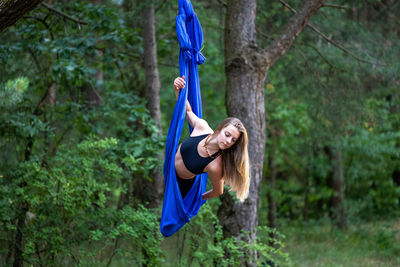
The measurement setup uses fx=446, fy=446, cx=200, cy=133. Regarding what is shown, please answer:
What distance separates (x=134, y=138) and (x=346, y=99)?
3299 millimetres

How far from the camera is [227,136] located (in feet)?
9.87

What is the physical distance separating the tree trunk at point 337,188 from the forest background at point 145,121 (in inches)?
22.1

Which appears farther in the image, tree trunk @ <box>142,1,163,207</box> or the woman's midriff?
tree trunk @ <box>142,1,163,207</box>

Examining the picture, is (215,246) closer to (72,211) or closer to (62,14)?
(72,211)

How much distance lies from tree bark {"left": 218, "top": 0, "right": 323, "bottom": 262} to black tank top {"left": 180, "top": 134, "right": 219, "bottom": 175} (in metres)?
1.81

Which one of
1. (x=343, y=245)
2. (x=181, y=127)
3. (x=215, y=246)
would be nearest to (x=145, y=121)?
(x=215, y=246)

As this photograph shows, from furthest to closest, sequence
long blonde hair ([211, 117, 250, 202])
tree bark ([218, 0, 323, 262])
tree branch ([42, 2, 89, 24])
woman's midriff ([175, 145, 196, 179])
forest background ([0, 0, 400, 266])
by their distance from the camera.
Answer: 1. tree branch ([42, 2, 89, 24])
2. tree bark ([218, 0, 323, 262])
3. forest background ([0, 0, 400, 266])
4. woman's midriff ([175, 145, 196, 179])
5. long blonde hair ([211, 117, 250, 202])

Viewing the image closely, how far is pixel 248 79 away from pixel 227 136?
2.04 metres

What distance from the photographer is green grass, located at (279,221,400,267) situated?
291 inches

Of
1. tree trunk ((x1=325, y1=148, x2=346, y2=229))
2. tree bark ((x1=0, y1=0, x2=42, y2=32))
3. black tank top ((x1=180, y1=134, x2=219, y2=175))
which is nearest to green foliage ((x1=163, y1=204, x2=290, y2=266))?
black tank top ((x1=180, y1=134, x2=219, y2=175))

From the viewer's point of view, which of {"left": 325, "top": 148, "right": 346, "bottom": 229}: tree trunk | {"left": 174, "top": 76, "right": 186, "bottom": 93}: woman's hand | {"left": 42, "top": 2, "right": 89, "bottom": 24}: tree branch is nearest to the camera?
{"left": 174, "top": 76, "right": 186, "bottom": 93}: woman's hand

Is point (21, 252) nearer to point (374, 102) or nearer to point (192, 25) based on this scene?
point (192, 25)

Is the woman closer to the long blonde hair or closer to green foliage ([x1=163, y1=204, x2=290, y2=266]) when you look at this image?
the long blonde hair

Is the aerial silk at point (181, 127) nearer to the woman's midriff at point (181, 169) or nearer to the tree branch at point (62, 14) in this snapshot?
the woman's midriff at point (181, 169)
